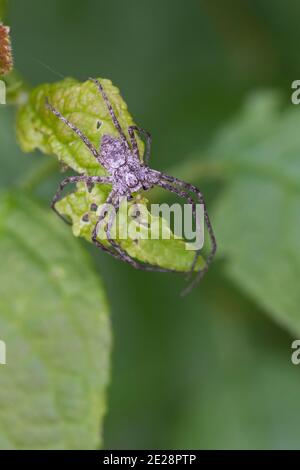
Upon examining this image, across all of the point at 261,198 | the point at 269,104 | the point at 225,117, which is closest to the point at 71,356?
the point at 261,198

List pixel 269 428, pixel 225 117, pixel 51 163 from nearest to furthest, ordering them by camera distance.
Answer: pixel 51 163, pixel 269 428, pixel 225 117

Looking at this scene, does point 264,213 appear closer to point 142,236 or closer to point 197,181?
point 197,181

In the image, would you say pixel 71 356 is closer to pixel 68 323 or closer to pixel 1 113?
pixel 68 323

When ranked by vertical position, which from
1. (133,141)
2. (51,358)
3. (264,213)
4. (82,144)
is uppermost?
(264,213)

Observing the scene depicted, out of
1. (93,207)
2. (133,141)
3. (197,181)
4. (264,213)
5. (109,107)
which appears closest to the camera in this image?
(109,107)

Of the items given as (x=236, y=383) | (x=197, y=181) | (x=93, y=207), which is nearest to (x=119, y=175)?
(x=93, y=207)
